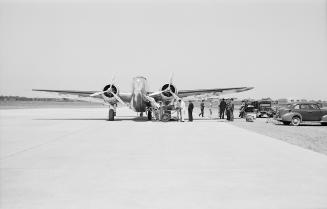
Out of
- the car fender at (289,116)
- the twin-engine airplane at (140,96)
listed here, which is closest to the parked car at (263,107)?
the twin-engine airplane at (140,96)

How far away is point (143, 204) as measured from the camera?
537cm

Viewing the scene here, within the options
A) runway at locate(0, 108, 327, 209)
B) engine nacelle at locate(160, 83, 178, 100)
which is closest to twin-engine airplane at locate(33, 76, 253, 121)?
engine nacelle at locate(160, 83, 178, 100)

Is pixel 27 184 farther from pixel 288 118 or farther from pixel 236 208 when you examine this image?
pixel 288 118

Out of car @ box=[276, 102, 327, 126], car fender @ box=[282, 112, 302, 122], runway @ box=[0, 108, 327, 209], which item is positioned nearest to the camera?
runway @ box=[0, 108, 327, 209]

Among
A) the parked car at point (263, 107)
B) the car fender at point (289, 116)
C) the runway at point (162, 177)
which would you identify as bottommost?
the runway at point (162, 177)

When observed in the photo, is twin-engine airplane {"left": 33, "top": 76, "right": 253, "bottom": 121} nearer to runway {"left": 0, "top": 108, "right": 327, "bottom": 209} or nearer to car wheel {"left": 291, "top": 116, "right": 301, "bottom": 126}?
car wheel {"left": 291, "top": 116, "right": 301, "bottom": 126}

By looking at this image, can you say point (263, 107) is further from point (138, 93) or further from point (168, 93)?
point (138, 93)

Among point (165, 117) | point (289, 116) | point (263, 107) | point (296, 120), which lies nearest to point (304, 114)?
point (296, 120)

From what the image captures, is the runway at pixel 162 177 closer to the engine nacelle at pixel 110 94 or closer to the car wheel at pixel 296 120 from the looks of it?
the car wheel at pixel 296 120

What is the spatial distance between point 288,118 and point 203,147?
13.9 m

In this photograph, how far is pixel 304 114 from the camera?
23.9 m

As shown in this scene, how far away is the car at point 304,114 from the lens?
77.8 ft

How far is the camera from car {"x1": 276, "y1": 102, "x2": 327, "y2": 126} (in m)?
23.7

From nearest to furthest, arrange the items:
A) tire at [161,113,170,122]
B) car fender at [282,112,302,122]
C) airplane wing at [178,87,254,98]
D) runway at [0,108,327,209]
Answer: runway at [0,108,327,209], car fender at [282,112,302,122], tire at [161,113,170,122], airplane wing at [178,87,254,98]
